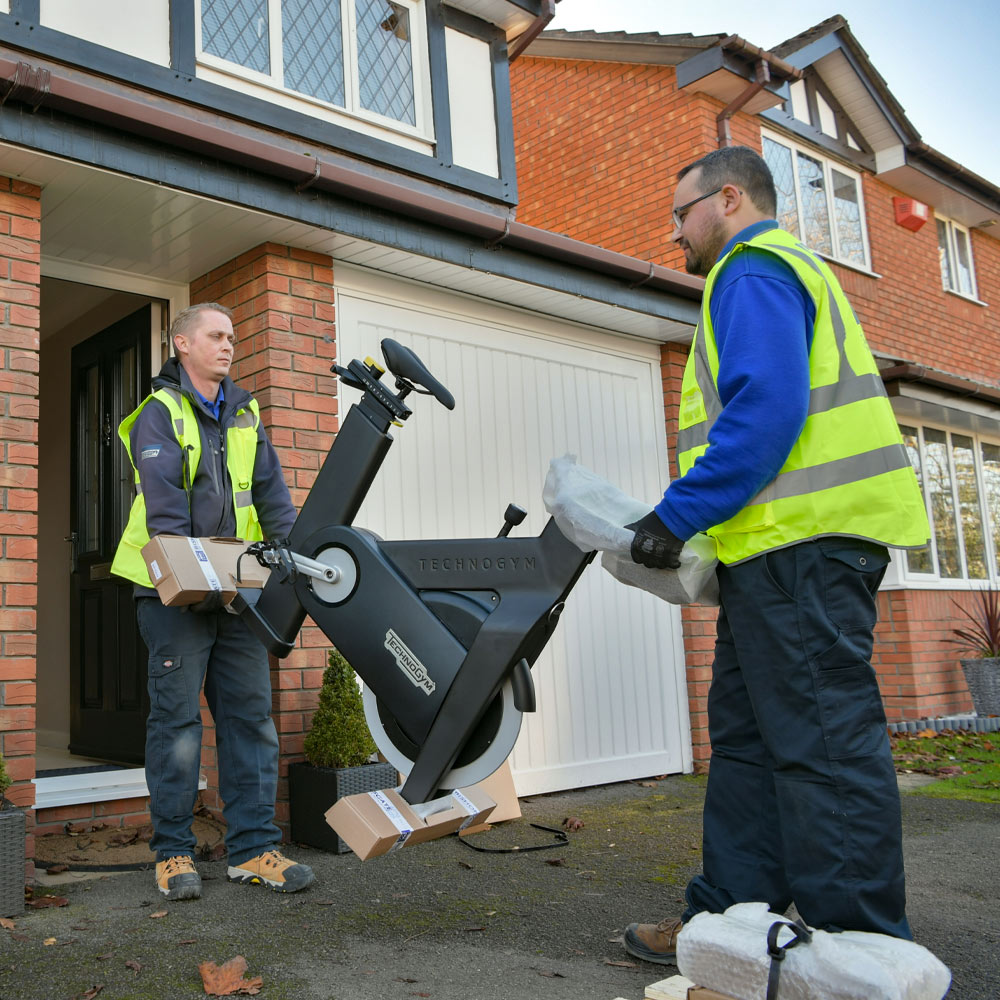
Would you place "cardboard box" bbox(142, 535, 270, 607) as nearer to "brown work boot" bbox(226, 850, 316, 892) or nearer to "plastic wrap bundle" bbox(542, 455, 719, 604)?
"brown work boot" bbox(226, 850, 316, 892)

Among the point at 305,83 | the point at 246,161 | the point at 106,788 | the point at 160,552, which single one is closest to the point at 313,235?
the point at 246,161

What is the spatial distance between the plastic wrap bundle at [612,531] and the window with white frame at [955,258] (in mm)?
11727

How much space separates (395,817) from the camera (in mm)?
2451

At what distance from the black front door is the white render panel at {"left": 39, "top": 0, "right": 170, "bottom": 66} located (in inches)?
53.7

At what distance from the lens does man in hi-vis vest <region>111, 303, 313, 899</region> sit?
3.48 m

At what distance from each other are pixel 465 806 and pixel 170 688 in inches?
56.0

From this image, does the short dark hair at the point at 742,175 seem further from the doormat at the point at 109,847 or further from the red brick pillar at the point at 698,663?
the red brick pillar at the point at 698,663

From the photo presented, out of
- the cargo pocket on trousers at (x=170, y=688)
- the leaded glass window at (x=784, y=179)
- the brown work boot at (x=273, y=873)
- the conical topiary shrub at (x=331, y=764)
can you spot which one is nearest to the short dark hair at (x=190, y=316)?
the cargo pocket on trousers at (x=170, y=688)

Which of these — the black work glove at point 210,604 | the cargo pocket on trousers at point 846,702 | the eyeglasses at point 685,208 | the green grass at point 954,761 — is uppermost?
the eyeglasses at point 685,208

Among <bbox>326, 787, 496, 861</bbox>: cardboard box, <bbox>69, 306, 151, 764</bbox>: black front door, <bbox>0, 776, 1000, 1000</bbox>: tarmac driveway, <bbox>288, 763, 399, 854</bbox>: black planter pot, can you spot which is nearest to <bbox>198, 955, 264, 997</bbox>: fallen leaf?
<bbox>0, 776, 1000, 1000</bbox>: tarmac driveway

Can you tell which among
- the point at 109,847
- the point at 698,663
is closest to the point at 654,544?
the point at 109,847

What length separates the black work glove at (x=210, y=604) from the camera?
334 centimetres

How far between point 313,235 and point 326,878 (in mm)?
2979

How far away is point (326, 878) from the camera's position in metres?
3.78
